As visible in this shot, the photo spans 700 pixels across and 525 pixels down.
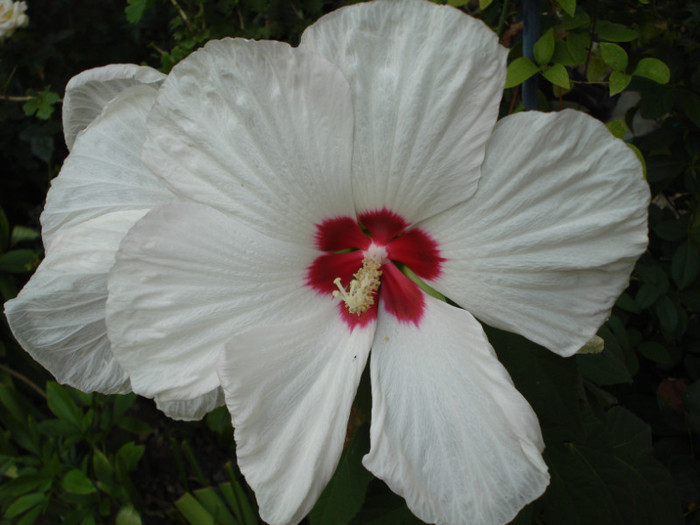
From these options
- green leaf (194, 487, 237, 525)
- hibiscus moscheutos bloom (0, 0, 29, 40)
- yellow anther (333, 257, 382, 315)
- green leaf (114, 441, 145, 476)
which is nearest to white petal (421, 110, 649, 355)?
yellow anther (333, 257, 382, 315)

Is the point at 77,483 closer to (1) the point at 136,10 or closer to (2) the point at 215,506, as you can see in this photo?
(2) the point at 215,506

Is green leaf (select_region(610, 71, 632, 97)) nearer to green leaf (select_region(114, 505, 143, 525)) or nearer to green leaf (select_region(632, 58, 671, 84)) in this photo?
green leaf (select_region(632, 58, 671, 84))

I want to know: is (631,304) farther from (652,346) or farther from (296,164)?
(296,164)

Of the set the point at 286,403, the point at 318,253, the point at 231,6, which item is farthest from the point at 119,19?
the point at 286,403

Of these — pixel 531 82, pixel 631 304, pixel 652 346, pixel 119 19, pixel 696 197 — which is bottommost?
pixel 652 346

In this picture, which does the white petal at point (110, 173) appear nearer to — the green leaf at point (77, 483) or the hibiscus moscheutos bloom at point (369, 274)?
the hibiscus moscheutos bloom at point (369, 274)

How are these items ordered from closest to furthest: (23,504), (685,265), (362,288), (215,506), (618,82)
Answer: (362,288) < (618,82) < (685,265) < (23,504) < (215,506)

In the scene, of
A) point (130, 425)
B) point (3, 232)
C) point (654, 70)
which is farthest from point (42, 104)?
point (654, 70)
